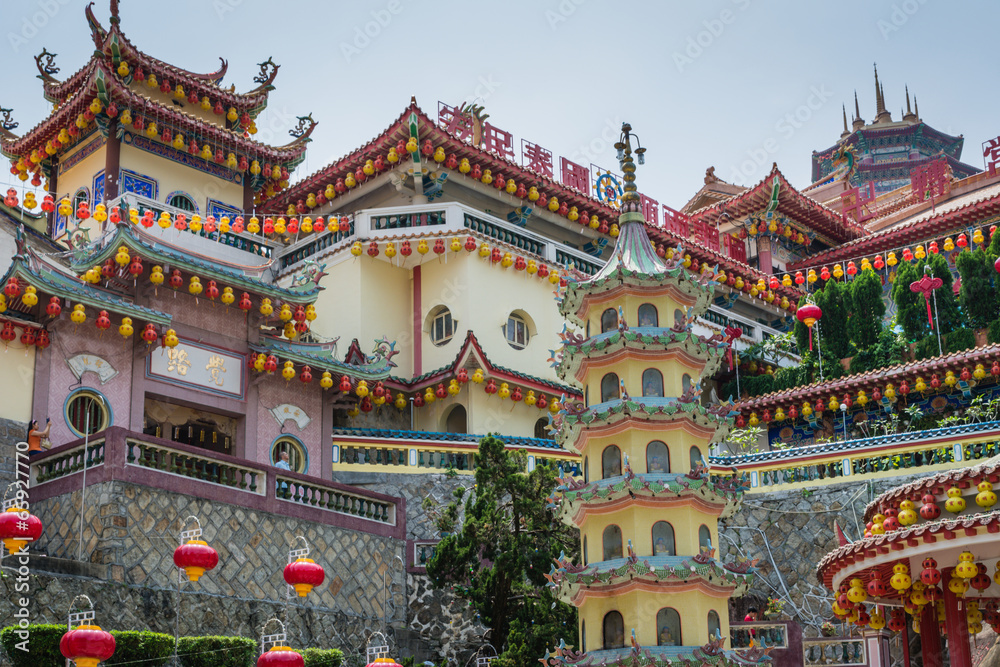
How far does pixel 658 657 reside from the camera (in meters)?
15.3

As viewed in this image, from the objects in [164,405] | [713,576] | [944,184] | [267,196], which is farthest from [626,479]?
[944,184]

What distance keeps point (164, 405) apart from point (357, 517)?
490 centimetres

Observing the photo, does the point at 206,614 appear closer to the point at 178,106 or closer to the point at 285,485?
the point at 285,485

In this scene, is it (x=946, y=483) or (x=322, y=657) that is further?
(x=322, y=657)

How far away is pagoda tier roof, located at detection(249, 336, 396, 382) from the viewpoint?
24.8 m

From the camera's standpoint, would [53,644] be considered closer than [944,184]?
Yes

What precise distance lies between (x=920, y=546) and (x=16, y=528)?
33.9 ft

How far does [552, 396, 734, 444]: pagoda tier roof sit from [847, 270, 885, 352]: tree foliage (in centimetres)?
1683

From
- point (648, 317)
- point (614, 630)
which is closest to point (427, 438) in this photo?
point (648, 317)

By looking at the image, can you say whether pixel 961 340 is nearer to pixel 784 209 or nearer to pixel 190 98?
pixel 784 209

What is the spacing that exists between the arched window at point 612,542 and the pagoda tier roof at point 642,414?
141 cm

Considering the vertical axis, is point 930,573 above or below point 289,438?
below

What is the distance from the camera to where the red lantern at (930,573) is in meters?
14.1

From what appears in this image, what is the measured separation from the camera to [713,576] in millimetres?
15859
